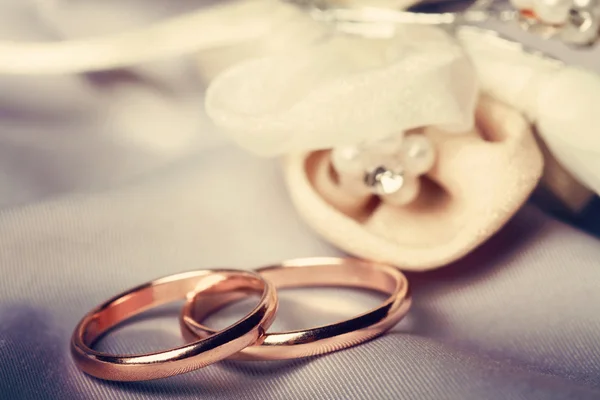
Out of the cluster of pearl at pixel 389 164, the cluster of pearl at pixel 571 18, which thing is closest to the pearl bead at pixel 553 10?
the cluster of pearl at pixel 571 18

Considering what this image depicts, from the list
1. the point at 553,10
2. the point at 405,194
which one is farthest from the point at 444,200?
the point at 553,10

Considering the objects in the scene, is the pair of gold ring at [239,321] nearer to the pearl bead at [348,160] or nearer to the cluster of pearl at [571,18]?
the pearl bead at [348,160]

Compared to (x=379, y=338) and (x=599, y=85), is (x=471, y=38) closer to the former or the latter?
(x=599, y=85)

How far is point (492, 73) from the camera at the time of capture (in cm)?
46

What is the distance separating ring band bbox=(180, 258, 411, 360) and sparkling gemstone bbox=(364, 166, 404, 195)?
2.0 inches

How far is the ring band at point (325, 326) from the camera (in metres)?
0.39

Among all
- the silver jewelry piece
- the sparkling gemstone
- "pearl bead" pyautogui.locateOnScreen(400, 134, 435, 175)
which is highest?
the silver jewelry piece

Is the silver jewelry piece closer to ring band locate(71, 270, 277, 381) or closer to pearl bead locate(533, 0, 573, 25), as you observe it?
pearl bead locate(533, 0, 573, 25)

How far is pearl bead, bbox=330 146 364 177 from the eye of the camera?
1.47ft

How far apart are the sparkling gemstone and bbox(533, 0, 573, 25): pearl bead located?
13 centimetres

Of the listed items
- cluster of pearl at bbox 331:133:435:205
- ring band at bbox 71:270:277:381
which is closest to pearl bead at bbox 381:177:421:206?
cluster of pearl at bbox 331:133:435:205

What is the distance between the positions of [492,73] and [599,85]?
71 mm

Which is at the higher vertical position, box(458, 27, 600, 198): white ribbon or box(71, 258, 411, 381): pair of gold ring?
box(458, 27, 600, 198): white ribbon

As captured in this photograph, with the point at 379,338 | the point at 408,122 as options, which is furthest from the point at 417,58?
the point at 379,338
